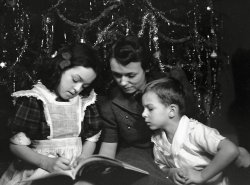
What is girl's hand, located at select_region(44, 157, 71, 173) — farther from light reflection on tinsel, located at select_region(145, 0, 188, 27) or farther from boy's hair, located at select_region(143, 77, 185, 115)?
light reflection on tinsel, located at select_region(145, 0, 188, 27)

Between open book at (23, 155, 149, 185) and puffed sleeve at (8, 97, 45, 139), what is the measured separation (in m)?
0.22

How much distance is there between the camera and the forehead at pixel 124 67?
50.9 inches

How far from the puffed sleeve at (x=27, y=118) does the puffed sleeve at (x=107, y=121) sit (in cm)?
24

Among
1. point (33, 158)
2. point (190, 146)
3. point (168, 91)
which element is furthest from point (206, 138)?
point (33, 158)

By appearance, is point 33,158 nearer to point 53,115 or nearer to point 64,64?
point 53,115

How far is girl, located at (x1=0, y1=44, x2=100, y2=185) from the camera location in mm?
1201

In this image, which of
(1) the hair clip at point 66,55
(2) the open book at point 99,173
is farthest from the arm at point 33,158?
(1) the hair clip at point 66,55

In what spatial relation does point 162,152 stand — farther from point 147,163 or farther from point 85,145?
point 85,145

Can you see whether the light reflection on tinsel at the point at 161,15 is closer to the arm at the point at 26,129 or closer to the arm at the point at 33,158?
the arm at the point at 26,129

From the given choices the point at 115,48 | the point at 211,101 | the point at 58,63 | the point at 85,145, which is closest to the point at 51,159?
the point at 85,145

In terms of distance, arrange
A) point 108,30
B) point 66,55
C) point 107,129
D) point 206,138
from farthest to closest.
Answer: point 108,30
point 107,129
point 66,55
point 206,138

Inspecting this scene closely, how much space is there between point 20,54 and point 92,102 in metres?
0.73

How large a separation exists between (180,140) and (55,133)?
43 cm

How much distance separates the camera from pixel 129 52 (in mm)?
1291
